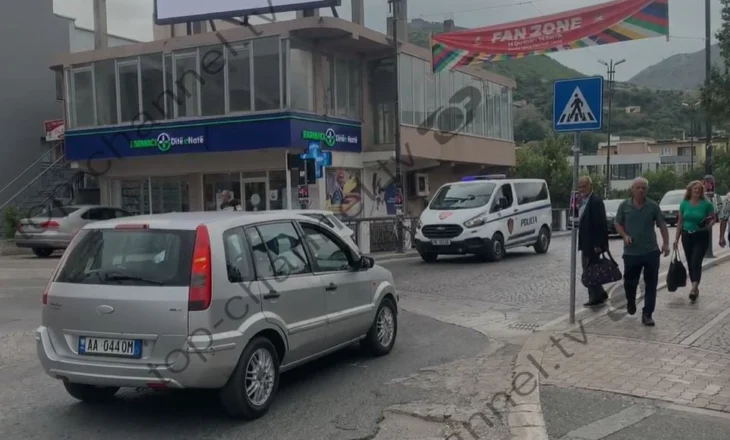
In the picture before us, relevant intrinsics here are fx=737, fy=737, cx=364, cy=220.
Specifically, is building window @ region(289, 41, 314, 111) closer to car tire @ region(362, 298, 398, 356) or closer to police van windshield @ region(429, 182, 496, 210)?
police van windshield @ region(429, 182, 496, 210)

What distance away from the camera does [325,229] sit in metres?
7.17

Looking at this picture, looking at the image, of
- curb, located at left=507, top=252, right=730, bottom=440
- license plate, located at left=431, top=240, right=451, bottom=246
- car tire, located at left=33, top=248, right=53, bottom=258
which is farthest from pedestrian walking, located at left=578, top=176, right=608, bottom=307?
car tire, located at left=33, top=248, right=53, bottom=258

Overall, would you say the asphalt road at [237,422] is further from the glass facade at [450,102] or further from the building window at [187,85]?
the glass facade at [450,102]

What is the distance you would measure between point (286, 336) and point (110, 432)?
1523 mm

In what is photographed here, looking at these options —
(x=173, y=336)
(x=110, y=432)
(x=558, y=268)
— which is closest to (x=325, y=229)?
(x=173, y=336)

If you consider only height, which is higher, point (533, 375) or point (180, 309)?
point (180, 309)

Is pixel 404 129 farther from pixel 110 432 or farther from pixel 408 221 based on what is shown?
pixel 110 432

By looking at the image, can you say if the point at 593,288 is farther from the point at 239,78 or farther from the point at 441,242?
the point at 239,78

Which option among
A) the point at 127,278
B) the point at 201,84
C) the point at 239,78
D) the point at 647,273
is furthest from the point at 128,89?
the point at 127,278

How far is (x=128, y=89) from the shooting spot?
87.3 ft

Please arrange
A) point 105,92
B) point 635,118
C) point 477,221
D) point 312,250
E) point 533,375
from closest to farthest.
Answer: point 533,375 → point 312,250 → point 477,221 → point 105,92 → point 635,118

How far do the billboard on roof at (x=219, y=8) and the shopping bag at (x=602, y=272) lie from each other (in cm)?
1629

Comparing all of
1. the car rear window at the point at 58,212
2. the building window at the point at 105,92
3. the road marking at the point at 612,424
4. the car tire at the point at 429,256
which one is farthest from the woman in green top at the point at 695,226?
the building window at the point at 105,92

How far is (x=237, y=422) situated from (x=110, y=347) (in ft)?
3.66
